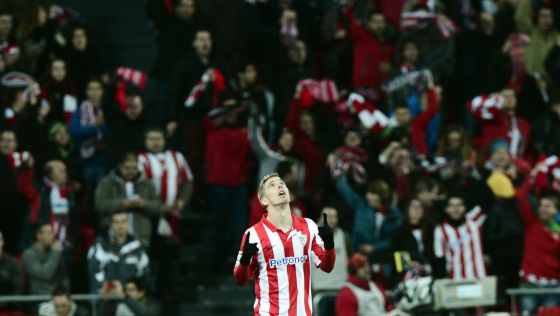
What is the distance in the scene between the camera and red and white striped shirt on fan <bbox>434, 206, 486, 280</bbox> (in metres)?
17.5

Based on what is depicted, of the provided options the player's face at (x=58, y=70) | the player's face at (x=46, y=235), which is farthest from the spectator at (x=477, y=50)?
the player's face at (x=46, y=235)

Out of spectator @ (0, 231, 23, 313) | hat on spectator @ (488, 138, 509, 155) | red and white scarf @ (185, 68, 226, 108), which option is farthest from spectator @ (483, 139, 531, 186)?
spectator @ (0, 231, 23, 313)

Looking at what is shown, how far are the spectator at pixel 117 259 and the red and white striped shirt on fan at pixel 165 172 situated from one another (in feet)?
3.96

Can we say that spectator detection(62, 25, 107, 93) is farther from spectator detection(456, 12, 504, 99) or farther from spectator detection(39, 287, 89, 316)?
spectator detection(456, 12, 504, 99)

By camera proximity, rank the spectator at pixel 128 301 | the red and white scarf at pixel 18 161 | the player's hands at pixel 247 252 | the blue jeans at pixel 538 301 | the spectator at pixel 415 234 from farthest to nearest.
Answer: the red and white scarf at pixel 18 161, the blue jeans at pixel 538 301, the spectator at pixel 415 234, the spectator at pixel 128 301, the player's hands at pixel 247 252

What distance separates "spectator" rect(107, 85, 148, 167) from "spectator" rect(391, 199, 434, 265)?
3126mm

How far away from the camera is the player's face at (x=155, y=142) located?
17875 millimetres

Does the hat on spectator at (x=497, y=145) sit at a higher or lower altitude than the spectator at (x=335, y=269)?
higher

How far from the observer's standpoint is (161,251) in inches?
701

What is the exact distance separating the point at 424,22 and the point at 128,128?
15.4 feet

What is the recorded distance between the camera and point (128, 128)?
721 inches

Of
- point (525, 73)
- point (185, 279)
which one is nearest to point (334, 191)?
point (185, 279)

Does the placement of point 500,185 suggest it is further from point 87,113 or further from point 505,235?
point 87,113

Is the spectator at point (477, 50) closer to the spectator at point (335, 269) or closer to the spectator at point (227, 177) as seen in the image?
the spectator at point (227, 177)
